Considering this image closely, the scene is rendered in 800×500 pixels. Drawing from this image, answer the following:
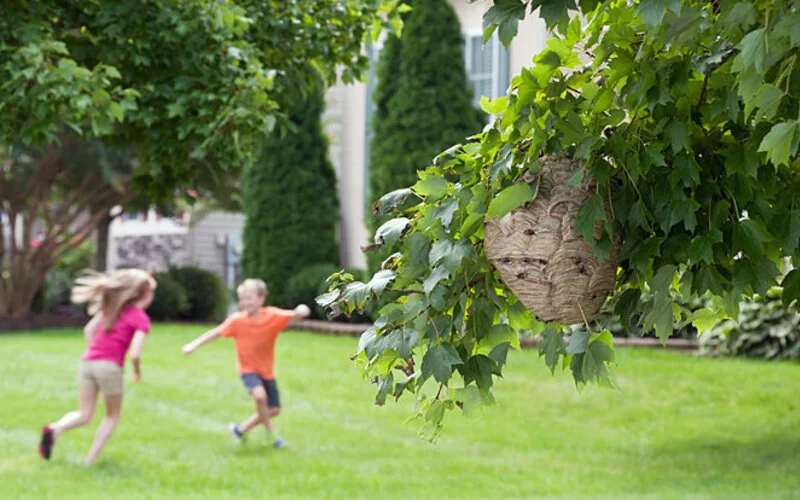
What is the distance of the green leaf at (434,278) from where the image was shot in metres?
2.39

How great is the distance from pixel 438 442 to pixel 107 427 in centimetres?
300

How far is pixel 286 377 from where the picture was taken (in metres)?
13.4

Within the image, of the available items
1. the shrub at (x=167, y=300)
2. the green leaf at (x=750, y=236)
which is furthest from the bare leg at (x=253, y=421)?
the shrub at (x=167, y=300)

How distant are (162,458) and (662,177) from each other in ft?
24.3

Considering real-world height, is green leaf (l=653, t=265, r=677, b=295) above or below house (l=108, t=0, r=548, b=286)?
below

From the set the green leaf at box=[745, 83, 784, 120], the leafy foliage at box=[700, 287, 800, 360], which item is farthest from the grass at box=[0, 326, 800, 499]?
the green leaf at box=[745, 83, 784, 120]

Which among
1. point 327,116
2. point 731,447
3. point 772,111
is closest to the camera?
point 772,111

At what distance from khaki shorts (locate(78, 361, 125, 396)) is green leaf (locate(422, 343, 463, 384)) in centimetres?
672

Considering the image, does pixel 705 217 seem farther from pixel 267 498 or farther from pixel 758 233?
pixel 267 498

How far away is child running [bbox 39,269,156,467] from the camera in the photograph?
28.4ft

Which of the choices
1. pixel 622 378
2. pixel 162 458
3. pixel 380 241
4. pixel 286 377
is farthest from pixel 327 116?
pixel 380 241

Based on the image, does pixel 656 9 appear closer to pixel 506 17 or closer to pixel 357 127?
pixel 506 17

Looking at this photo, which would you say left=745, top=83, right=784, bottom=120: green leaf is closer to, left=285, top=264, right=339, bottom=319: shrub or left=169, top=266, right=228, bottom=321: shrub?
left=285, top=264, right=339, bottom=319: shrub

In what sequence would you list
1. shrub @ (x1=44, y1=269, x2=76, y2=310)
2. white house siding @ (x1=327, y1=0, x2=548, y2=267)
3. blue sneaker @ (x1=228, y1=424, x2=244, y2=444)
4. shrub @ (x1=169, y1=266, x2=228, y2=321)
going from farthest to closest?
shrub @ (x1=44, y1=269, x2=76, y2=310) < shrub @ (x1=169, y1=266, x2=228, y2=321) < white house siding @ (x1=327, y1=0, x2=548, y2=267) < blue sneaker @ (x1=228, y1=424, x2=244, y2=444)
